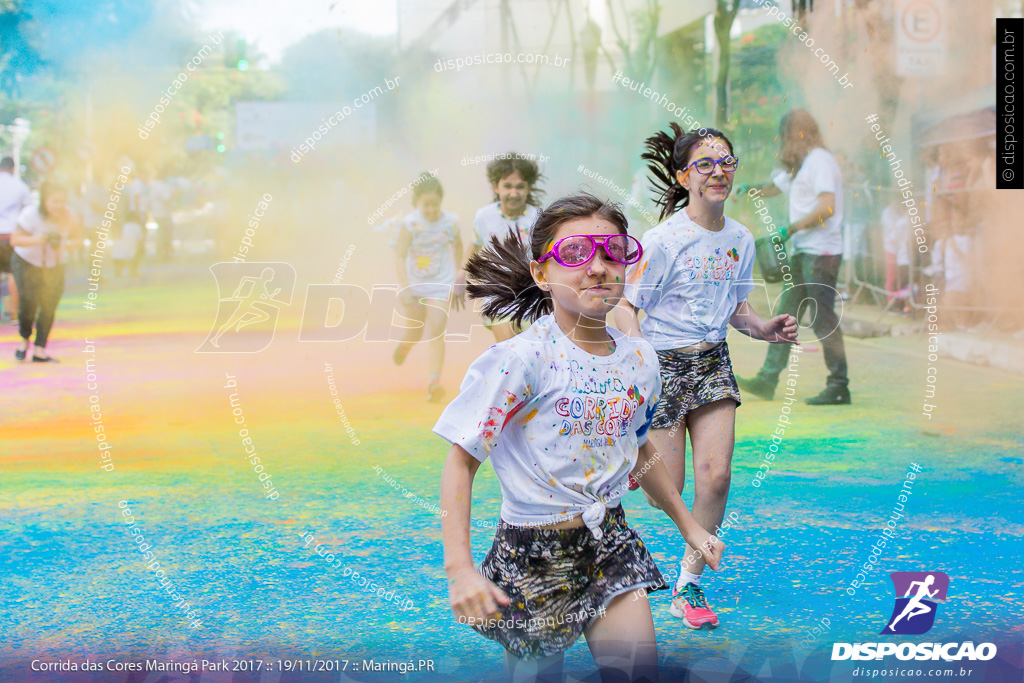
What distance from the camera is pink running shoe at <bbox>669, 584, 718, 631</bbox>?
3.02 m

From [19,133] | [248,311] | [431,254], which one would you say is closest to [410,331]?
[431,254]

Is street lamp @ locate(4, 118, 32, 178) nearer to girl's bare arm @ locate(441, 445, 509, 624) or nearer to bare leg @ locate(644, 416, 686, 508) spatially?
bare leg @ locate(644, 416, 686, 508)

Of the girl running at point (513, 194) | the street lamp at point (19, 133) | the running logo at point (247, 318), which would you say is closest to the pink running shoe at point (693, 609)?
the girl running at point (513, 194)

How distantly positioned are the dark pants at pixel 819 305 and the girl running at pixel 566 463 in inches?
178

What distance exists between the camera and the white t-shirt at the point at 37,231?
732 cm

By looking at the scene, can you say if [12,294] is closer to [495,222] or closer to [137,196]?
[137,196]

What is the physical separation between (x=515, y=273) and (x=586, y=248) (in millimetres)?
248

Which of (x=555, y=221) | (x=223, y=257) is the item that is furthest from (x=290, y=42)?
(x=555, y=221)

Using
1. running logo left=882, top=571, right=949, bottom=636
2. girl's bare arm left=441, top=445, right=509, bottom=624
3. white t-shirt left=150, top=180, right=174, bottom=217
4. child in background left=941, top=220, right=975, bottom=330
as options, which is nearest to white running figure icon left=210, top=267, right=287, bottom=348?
white t-shirt left=150, top=180, right=174, bottom=217

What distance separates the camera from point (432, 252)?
641 cm

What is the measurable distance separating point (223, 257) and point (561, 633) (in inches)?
453

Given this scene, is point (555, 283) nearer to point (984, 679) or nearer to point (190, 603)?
point (984, 679)

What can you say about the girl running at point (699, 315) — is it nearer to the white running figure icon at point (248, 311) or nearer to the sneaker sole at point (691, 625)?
the sneaker sole at point (691, 625)

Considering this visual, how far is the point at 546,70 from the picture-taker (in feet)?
30.9
